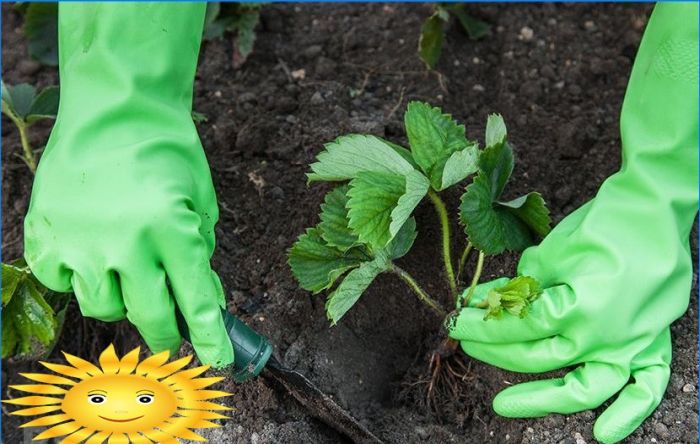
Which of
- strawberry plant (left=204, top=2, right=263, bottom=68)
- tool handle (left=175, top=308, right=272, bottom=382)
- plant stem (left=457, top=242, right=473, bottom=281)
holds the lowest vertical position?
tool handle (left=175, top=308, right=272, bottom=382)

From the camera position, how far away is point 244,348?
1554mm

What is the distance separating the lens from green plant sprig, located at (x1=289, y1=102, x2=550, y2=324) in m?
1.57

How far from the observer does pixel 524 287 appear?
156cm

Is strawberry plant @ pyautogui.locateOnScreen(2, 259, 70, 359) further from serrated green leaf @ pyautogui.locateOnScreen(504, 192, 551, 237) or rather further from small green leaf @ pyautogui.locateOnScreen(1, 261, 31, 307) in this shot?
serrated green leaf @ pyautogui.locateOnScreen(504, 192, 551, 237)

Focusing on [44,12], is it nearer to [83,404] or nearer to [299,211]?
[299,211]

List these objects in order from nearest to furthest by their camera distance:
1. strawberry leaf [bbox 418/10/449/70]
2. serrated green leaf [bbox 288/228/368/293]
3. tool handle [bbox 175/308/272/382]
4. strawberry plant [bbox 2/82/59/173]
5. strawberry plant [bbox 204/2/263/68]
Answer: tool handle [bbox 175/308/272/382] → serrated green leaf [bbox 288/228/368/293] → strawberry plant [bbox 2/82/59/173] → strawberry leaf [bbox 418/10/449/70] → strawberry plant [bbox 204/2/263/68]

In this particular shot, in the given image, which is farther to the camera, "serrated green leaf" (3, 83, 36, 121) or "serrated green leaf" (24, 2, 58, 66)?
"serrated green leaf" (24, 2, 58, 66)

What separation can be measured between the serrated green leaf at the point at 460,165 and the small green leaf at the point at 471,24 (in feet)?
2.54

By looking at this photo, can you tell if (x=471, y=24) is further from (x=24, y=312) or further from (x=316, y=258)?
(x=24, y=312)

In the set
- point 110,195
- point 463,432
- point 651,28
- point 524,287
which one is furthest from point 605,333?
point 110,195

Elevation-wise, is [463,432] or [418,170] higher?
[418,170]

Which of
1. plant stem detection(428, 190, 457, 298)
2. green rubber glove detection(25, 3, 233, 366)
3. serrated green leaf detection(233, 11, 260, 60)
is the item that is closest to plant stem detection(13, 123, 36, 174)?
green rubber glove detection(25, 3, 233, 366)

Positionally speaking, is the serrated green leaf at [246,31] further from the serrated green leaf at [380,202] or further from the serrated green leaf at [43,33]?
the serrated green leaf at [380,202]

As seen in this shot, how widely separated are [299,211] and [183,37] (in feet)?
1.67
